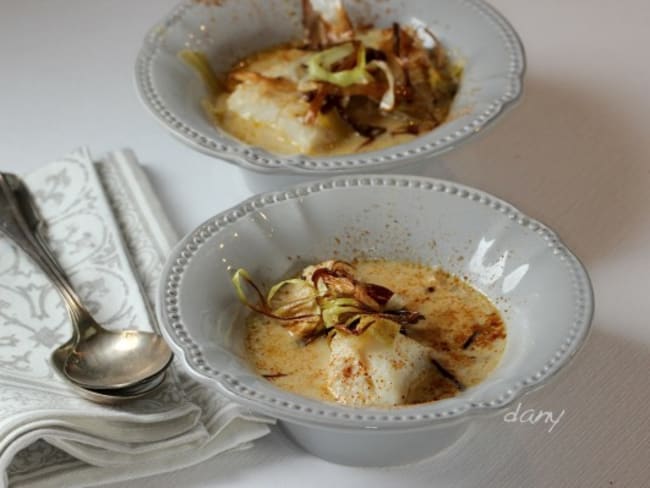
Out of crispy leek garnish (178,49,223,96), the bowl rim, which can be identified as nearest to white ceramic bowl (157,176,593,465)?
the bowl rim

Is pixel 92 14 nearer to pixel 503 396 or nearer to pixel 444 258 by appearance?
pixel 444 258

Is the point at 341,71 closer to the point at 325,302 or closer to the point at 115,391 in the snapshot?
the point at 325,302

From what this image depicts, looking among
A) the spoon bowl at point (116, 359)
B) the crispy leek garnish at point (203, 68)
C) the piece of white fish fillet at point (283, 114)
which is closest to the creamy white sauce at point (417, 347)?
the spoon bowl at point (116, 359)

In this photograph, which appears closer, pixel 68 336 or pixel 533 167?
pixel 68 336

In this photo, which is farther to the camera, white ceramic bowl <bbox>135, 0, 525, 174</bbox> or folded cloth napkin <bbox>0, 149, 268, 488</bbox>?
white ceramic bowl <bbox>135, 0, 525, 174</bbox>

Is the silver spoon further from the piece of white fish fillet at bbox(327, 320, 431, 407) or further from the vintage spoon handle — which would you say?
the piece of white fish fillet at bbox(327, 320, 431, 407)

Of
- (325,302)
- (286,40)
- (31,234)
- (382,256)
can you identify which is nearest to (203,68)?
(286,40)
